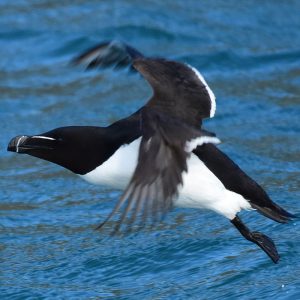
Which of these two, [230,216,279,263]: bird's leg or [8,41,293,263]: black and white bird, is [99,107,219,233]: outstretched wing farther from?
[230,216,279,263]: bird's leg

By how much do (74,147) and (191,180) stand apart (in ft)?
2.31

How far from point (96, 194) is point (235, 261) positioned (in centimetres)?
176

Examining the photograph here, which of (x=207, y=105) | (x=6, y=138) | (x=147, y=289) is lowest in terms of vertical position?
(x=147, y=289)

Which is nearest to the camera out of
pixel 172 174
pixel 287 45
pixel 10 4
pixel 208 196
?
pixel 172 174

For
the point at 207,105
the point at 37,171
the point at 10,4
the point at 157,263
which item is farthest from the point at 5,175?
the point at 10,4

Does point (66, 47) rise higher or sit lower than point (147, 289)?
higher

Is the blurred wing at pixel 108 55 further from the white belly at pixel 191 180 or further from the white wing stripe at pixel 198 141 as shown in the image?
the white wing stripe at pixel 198 141

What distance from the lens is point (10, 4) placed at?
12.3 m

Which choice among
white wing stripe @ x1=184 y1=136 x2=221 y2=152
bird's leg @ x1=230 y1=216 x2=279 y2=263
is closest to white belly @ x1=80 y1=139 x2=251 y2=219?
bird's leg @ x1=230 y1=216 x2=279 y2=263

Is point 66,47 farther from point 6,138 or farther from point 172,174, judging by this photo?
point 172,174

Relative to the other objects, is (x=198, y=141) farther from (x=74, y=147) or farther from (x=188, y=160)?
(x=74, y=147)

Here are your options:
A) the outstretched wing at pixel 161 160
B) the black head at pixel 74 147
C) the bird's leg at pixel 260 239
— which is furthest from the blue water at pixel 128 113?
the outstretched wing at pixel 161 160

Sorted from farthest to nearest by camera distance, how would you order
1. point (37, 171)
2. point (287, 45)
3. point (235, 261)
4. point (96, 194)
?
1. point (287, 45)
2. point (37, 171)
3. point (96, 194)
4. point (235, 261)

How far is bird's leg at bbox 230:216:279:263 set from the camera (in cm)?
630
